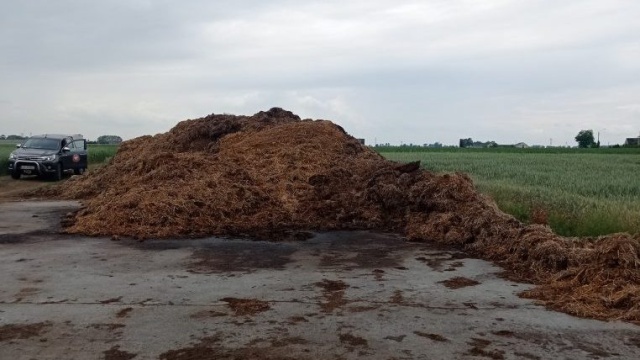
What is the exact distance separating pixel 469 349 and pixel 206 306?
2.67 metres

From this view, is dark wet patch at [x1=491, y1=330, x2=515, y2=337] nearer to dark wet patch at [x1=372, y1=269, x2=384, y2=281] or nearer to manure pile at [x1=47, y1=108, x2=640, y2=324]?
manure pile at [x1=47, y1=108, x2=640, y2=324]

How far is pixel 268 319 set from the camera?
18.7 ft

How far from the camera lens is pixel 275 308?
6070 mm

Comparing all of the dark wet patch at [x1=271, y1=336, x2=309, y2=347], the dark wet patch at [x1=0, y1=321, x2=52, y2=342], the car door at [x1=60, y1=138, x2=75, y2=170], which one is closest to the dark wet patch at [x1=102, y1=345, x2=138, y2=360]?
the dark wet patch at [x1=0, y1=321, x2=52, y2=342]

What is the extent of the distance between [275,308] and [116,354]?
1753 mm

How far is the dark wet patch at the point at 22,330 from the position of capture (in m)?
5.18

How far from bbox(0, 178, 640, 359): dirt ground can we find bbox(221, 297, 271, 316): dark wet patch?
0.02 meters

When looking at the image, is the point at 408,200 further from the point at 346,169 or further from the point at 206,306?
the point at 206,306

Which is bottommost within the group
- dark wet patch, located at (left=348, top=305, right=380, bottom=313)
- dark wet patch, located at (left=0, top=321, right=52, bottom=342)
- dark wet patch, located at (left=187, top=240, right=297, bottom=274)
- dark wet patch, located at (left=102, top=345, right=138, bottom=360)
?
dark wet patch, located at (left=102, top=345, right=138, bottom=360)

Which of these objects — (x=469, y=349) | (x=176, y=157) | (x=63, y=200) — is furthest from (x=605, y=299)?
(x=63, y=200)

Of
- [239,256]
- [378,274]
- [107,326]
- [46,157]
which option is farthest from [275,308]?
[46,157]

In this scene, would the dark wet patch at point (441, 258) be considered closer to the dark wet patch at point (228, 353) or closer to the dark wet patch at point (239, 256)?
the dark wet patch at point (239, 256)

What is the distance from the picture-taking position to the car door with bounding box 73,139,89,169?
24938mm

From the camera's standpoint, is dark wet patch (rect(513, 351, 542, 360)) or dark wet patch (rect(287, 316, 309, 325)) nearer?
dark wet patch (rect(513, 351, 542, 360))
